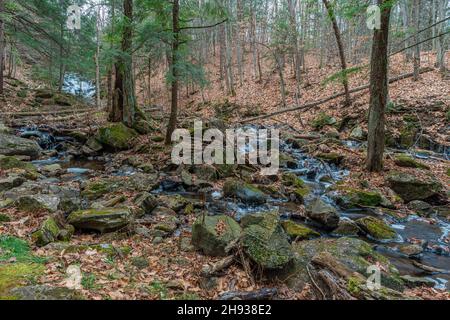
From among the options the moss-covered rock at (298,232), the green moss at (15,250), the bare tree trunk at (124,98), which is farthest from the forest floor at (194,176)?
the moss-covered rock at (298,232)

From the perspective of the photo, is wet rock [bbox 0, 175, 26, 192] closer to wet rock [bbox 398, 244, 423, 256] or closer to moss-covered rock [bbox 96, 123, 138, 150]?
moss-covered rock [bbox 96, 123, 138, 150]

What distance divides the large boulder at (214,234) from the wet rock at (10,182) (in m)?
4.69

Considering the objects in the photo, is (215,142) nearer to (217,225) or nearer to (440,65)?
(217,225)

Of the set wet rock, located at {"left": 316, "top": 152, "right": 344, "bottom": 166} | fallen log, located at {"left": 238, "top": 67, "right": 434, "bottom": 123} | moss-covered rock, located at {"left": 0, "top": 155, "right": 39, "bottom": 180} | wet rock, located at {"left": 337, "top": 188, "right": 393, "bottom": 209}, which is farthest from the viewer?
fallen log, located at {"left": 238, "top": 67, "right": 434, "bottom": 123}

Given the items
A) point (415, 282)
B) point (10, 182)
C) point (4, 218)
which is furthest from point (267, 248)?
point (10, 182)

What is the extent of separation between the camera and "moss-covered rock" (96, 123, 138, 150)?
12298 mm

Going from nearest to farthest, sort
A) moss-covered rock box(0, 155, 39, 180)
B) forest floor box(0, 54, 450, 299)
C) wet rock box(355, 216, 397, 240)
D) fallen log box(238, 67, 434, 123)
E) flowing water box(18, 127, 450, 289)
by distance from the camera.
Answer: forest floor box(0, 54, 450, 299), flowing water box(18, 127, 450, 289), wet rock box(355, 216, 397, 240), moss-covered rock box(0, 155, 39, 180), fallen log box(238, 67, 434, 123)

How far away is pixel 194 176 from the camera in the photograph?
9.91 metres

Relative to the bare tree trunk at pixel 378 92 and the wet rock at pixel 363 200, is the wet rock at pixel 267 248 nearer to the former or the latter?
the wet rock at pixel 363 200

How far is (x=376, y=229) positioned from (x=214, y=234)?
12.0 ft

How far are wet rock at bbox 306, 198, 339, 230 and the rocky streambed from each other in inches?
0.9

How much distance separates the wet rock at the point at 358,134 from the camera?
508 inches

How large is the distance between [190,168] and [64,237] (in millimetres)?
5487

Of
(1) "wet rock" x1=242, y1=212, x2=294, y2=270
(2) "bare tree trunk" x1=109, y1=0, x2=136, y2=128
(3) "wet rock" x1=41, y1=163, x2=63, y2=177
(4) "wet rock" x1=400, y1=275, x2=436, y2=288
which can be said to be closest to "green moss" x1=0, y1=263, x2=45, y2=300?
(1) "wet rock" x1=242, y1=212, x2=294, y2=270
